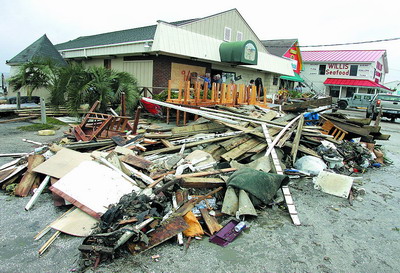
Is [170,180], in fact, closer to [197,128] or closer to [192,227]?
[192,227]

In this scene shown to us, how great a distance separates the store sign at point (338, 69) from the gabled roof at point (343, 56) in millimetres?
781

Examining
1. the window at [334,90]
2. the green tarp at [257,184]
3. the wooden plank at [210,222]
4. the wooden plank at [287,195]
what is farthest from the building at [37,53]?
the window at [334,90]

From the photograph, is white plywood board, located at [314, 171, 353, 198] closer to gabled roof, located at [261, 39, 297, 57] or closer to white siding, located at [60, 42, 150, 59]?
white siding, located at [60, 42, 150, 59]

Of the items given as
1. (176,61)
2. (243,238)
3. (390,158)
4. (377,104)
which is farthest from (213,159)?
(377,104)

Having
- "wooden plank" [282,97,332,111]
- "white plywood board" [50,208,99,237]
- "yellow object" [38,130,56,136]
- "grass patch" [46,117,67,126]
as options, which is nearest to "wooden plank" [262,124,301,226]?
"white plywood board" [50,208,99,237]

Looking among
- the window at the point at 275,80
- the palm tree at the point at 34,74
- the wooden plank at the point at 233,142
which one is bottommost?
the wooden plank at the point at 233,142

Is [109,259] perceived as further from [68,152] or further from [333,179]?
[333,179]

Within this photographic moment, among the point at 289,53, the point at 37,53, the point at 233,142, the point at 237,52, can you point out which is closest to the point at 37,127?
the point at 233,142

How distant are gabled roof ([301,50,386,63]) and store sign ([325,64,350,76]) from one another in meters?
0.78

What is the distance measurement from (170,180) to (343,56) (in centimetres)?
4222

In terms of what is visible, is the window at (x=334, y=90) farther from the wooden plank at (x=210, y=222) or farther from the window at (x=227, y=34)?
the wooden plank at (x=210, y=222)

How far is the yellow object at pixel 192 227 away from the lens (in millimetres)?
3396

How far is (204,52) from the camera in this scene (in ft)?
47.8

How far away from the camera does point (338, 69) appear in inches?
1480
